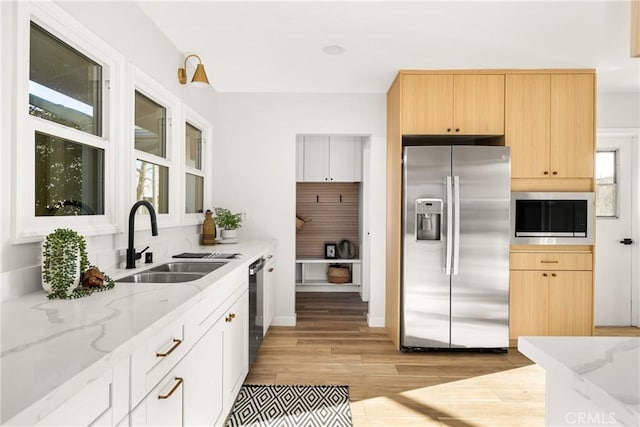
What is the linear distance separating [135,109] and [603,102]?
4.60 m

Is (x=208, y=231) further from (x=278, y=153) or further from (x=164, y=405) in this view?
(x=164, y=405)

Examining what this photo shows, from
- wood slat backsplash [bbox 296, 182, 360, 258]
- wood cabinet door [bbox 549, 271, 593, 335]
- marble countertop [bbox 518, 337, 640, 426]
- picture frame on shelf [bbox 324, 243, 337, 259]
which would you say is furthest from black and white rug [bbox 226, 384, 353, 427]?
wood slat backsplash [bbox 296, 182, 360, 258]

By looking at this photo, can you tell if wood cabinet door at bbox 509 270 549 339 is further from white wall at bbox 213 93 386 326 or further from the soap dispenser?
the soap dispenser

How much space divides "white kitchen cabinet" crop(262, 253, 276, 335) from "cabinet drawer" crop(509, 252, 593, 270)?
2.21 meters

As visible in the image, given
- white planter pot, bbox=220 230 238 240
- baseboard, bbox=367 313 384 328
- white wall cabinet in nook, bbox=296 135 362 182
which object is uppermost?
white wall cabinet in nook, bbox=296 135 362 182

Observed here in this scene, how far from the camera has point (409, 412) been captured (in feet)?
7.73

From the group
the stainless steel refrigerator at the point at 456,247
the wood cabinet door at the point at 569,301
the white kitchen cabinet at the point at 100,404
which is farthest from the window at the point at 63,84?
the wood cabinet door at the point at 569,301

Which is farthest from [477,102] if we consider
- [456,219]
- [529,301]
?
[529,301]

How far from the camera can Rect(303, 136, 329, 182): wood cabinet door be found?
5145 millimetres

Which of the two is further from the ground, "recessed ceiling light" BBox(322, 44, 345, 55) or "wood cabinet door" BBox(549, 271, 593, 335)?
"recessed ceiling light" BBox(322, 44, 345, 55)

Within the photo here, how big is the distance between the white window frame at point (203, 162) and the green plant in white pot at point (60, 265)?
166 cm

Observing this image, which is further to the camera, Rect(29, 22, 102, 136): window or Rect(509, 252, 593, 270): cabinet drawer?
Rect(509, 252, 593, 270): cabinet drawer

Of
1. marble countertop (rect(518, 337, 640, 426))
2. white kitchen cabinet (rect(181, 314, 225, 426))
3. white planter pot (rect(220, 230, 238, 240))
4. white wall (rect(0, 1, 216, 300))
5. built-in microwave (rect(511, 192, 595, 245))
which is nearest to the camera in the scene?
marble countertop (rect(518, 337, 640, 426))

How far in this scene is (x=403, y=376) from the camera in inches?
114
